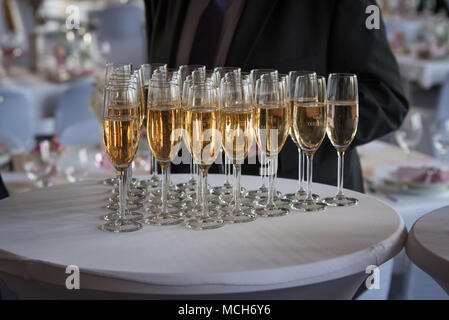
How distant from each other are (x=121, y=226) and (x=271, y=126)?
372 millimetres

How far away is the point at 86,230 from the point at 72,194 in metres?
0.31

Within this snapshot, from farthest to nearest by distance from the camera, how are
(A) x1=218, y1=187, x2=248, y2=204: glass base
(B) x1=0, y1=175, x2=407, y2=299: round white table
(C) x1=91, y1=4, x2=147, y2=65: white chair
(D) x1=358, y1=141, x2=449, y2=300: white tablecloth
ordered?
(C) x1=91, y1=4, x2=147, y2=65: white chair
(D) x1=358, y1=141, x2=449, y2=300: white tablecloth
(A) x1=218, y1=187, x2=248, y2=204: glass base
(B) x1=0, y1=175, x2=407, y2=299: round white table

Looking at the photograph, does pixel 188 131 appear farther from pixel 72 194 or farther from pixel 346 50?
pixel 346 50

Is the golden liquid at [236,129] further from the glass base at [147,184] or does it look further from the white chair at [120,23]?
the white chair at [120,23]

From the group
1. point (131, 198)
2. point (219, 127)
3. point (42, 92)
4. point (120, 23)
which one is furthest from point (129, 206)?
point (120, 23)

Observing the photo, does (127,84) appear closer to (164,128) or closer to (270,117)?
(164,128)

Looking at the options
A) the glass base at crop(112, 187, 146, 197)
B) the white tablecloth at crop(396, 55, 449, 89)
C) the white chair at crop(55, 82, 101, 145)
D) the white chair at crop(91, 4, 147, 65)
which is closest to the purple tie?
the glass base at crop(112, 187, 146, 197)

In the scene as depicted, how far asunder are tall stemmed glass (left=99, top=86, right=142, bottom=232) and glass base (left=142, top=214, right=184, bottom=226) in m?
0.04

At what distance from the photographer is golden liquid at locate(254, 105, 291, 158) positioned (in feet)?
4.94

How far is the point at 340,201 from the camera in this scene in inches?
63.7

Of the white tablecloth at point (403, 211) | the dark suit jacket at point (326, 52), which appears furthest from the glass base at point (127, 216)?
the white tablecloth at point (403, 211)

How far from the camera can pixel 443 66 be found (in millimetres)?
6137

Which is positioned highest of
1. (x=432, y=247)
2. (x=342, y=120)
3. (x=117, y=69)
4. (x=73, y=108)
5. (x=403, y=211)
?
(x=117, y=69)

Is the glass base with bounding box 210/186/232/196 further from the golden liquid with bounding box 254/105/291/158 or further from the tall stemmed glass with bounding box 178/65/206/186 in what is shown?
the golden liquid with bounding box 254/105/291/158
